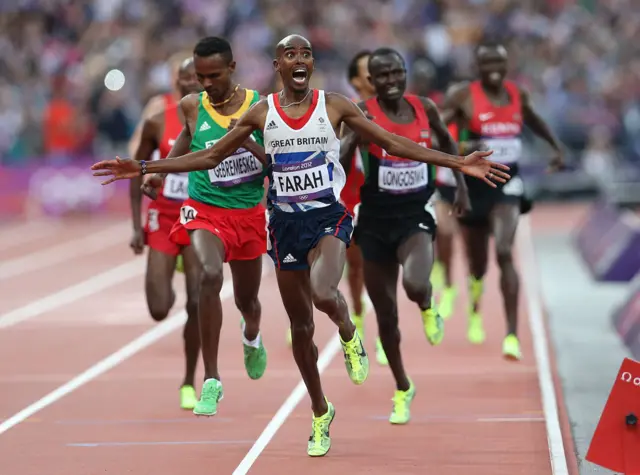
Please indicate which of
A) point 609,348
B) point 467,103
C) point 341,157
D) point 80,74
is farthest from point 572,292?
point 80,74

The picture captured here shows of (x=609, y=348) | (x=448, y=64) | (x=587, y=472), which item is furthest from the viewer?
(x=448, y=64)

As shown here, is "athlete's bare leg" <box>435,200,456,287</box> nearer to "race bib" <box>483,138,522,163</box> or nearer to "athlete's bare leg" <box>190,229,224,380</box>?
"race bib" <box>483,138,522,163</box>

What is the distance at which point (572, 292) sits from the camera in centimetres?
1647

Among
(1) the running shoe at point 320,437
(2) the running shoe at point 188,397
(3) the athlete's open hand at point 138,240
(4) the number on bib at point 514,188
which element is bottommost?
(2) the running shoe at point 188,397

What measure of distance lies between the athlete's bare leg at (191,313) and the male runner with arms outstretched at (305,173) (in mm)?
1716

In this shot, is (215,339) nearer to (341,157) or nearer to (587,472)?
(341,157)

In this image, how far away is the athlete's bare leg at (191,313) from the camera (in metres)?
9.74

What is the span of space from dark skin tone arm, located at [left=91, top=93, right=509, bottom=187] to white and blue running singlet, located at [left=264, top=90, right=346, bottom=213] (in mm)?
71

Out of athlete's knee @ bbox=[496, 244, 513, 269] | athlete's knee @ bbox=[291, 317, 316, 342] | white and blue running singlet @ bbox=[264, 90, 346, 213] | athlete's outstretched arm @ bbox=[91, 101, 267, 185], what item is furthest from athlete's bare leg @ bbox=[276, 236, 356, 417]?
athlete's knee @ bbox=[496, 244, 513, 269]

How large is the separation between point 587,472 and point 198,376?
4.28m

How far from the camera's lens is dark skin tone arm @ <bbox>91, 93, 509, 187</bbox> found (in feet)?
25.2

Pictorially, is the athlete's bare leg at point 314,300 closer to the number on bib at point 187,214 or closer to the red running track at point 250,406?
the red running track at point 250,406

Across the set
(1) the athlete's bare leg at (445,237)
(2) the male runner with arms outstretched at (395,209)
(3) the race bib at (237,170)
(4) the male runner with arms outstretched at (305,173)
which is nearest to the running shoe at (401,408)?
(2) the male runner with arms outstretched at (395,209)

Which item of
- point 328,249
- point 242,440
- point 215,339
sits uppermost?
point 328,249
